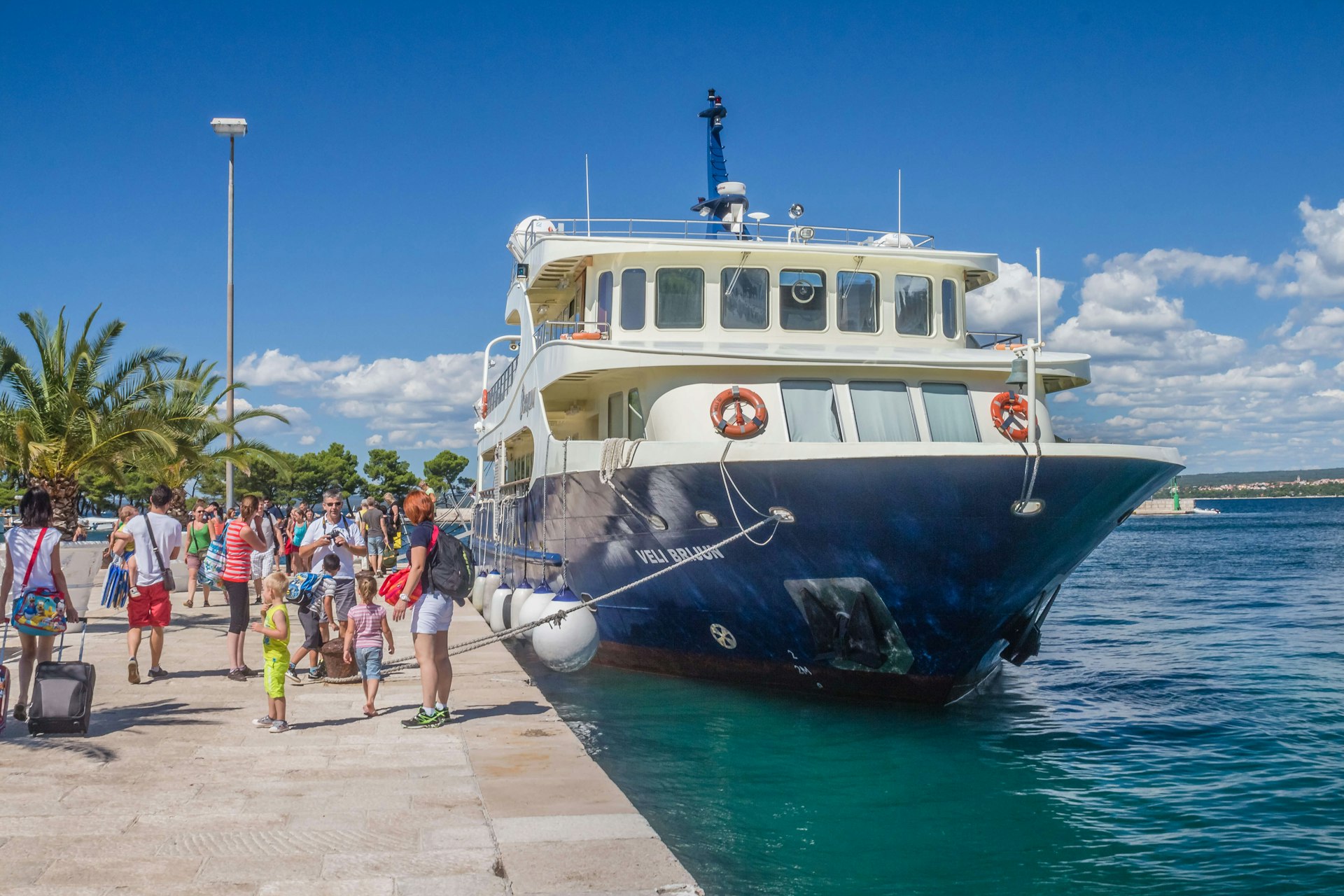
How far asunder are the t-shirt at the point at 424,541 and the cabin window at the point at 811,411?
4.83 m

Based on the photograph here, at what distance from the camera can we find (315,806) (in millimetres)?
6000

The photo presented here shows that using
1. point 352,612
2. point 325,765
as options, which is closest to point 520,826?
point 325,765

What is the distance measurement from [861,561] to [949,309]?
16.3ft

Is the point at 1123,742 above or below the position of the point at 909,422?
below

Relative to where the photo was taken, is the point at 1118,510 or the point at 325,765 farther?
the point at 1118,510

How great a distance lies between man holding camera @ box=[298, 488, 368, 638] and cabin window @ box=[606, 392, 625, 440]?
3797 millimetres

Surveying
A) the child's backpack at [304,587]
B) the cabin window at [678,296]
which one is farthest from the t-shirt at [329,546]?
the cabin window at [678,296]

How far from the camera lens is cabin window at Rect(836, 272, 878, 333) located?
13.4m

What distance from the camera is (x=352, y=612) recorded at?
8.62 m

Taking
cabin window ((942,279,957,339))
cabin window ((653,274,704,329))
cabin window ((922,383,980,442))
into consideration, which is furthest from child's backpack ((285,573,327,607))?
cabin window ((942,279,957,339))

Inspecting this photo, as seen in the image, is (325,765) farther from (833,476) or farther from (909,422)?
(909,422)

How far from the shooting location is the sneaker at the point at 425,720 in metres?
8.20

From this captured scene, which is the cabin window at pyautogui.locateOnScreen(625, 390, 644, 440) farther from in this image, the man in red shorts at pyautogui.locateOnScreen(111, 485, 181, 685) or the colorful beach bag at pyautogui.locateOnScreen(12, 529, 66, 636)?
the colorful beach bag at pyautogui.locateOnScreen(12, 529, 66, 636)

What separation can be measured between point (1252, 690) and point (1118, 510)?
6.20 meters
